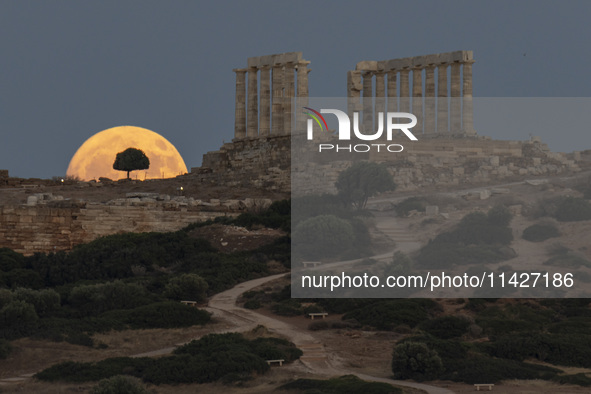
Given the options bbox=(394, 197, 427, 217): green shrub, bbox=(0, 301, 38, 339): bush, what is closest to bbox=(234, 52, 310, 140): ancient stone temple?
bbox=(394, 197, 427, 217): green shrub

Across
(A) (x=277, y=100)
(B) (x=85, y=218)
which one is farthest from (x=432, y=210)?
(A) (x=277, y=100)

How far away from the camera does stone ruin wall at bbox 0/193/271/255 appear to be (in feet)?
181

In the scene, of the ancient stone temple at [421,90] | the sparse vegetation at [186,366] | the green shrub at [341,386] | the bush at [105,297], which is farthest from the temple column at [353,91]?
the green shrub at [341,386]

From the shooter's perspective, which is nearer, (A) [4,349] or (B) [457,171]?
(A) [4,349]

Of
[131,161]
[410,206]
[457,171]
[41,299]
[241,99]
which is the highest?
[241,99]

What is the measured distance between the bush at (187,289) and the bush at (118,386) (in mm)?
13401

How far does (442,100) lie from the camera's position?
A: 72.5m

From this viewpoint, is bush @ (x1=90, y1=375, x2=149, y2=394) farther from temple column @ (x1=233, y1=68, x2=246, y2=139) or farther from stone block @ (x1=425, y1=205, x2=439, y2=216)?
temple column @ (x1=233, y1=68, x2=246, y2=139)

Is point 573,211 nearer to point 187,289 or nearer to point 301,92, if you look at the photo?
Answer: point 187,289

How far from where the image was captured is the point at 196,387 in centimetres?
3241

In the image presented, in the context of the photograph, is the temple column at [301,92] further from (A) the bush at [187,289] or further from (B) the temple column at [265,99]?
(A) the bush at [187,289]

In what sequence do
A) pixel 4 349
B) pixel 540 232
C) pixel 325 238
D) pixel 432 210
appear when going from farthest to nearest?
pixel 432 210, pixel 325 238, pixel 540 232, pixel 4 349

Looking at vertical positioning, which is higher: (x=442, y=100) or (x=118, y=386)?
(x=442, y=100)

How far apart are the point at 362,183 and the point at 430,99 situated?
53.6ft
